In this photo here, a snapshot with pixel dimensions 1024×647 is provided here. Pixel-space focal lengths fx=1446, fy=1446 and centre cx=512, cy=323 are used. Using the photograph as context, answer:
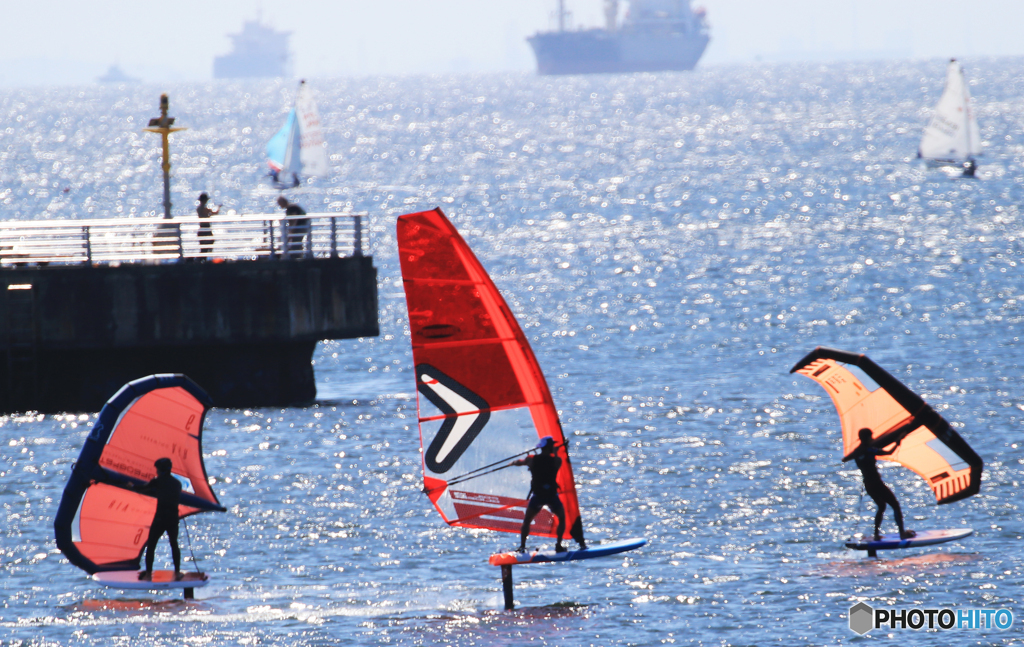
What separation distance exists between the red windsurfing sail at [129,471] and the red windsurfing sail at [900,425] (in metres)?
9.65

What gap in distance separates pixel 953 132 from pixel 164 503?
93912 millimetres

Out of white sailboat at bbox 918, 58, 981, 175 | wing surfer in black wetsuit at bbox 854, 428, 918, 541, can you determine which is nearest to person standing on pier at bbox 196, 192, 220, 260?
wing surfer in black wetsuit at bbox 854, 428, 918, 541

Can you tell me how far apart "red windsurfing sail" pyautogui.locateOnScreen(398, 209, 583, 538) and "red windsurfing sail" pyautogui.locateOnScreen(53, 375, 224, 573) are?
12.9ft

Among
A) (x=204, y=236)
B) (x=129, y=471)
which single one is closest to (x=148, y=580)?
(x=129, y=471)

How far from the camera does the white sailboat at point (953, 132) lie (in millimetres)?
102750

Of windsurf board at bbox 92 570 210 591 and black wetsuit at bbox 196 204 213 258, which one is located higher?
black wetsuit at bbox 196 204 213 258

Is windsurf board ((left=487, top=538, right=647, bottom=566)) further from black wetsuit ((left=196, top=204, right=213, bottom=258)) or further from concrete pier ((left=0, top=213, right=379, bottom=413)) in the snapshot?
black wetsuit ((left=196, top=204, right=213, bottom=258))

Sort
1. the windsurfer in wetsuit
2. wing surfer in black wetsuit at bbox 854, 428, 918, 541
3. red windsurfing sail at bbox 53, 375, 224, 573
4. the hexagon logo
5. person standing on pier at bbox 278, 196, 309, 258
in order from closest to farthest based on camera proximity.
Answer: red windsurfing sail at bbox 53, 375, 224, 573, the hexagon logo, the windsurfer in wetsuit, wing surfer in black wetsuit at bbox 854, 428, 918, 541, person standing on pier at bbox 278, 196, 309, 258

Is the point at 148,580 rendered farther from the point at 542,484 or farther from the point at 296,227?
the point at 296,227

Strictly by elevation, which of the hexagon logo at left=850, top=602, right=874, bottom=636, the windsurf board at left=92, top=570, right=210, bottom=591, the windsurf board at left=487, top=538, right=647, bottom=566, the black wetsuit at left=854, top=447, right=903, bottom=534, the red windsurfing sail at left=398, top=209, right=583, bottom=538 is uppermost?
the red windsurfing sail at left=398, top=209, right=583, bottom=538

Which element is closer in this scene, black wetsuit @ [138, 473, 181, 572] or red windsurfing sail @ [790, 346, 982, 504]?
black wetsuit @ [138, 473, 181, 572]

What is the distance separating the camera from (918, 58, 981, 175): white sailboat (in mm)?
102750

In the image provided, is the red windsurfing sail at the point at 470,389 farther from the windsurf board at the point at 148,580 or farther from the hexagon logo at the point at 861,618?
the hexagon logo at the point at 861,618

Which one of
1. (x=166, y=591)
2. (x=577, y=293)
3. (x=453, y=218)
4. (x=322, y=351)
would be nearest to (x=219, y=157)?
(x=453, y=218)
